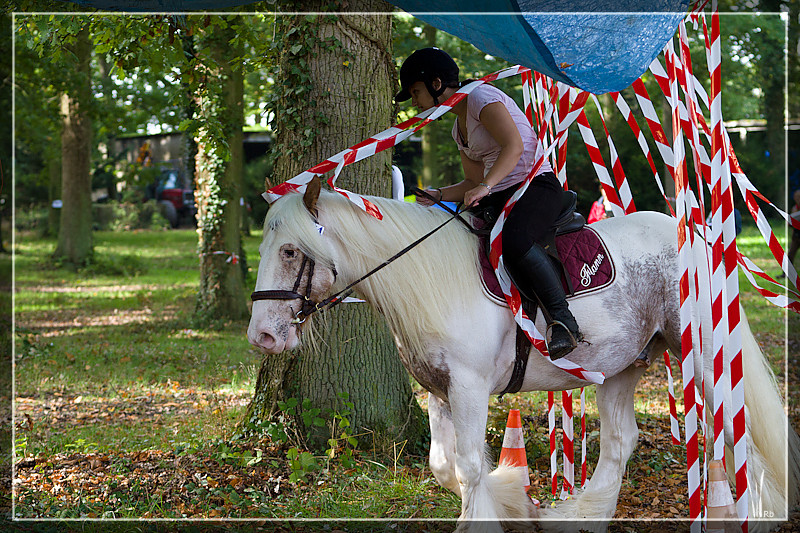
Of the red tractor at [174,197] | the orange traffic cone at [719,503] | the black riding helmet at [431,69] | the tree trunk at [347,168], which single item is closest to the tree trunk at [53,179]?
the red tractor at [174,197]

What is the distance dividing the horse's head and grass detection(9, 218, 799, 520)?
5.28ft

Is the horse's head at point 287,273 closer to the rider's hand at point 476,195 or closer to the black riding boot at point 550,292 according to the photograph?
the rider's hand at point 476,195

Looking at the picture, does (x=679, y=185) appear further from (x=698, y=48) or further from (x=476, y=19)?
(x=698, y=48)

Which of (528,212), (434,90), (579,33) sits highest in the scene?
(579,33)

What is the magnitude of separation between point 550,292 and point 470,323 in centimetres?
41

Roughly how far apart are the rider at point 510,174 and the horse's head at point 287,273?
0.76 metres

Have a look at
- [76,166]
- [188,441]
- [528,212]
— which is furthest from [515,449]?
[76,166]

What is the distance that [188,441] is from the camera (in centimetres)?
572

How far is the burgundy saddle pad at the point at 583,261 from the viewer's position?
376 centimetres

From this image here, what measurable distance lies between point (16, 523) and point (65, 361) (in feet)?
17.9

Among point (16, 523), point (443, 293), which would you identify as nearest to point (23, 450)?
point (16, 523)

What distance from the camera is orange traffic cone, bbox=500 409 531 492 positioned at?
4.19m

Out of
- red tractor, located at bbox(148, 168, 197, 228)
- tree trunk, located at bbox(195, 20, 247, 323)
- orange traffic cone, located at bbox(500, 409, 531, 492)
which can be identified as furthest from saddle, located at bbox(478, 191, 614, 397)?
red tractor, located at bbox(148, 168, 197, 228)

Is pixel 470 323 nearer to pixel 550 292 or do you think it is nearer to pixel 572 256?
pixel 550 292
